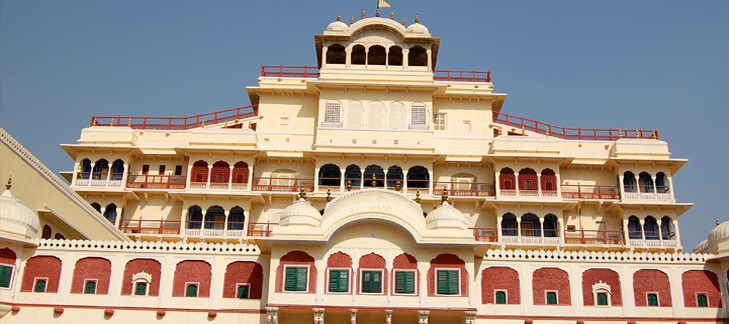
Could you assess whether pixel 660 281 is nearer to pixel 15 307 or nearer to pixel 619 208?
pixel 619 208

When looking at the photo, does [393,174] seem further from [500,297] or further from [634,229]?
[500,297]

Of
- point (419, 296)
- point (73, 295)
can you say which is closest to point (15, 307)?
point (73, 295)

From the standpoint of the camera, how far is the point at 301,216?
27.2 meters

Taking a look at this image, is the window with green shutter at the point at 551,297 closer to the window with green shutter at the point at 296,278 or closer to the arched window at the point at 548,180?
the window with green shutter at the point at 296,278

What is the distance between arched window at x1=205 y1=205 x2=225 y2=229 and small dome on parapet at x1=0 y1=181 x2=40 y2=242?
12.9 meters

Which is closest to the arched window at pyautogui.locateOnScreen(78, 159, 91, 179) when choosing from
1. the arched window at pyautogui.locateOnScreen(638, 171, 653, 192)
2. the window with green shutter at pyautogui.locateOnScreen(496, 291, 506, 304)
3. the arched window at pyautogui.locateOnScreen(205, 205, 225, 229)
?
the arched window at pyautogui.locateOnScreen(205, 205, 225, 229)

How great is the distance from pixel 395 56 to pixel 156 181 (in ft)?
52.0

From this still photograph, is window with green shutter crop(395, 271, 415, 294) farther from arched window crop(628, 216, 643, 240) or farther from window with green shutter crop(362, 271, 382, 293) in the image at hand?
arched window crop(628, 216, 643, 240)

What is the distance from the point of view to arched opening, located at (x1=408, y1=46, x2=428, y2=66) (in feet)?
144

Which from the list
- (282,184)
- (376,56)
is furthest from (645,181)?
(282,184)

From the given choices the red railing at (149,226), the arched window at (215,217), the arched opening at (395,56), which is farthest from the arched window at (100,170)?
the arched opening at (395,56)

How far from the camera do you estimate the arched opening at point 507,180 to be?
39656 mm

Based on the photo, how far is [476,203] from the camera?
39688mm

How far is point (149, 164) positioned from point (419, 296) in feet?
70.6
